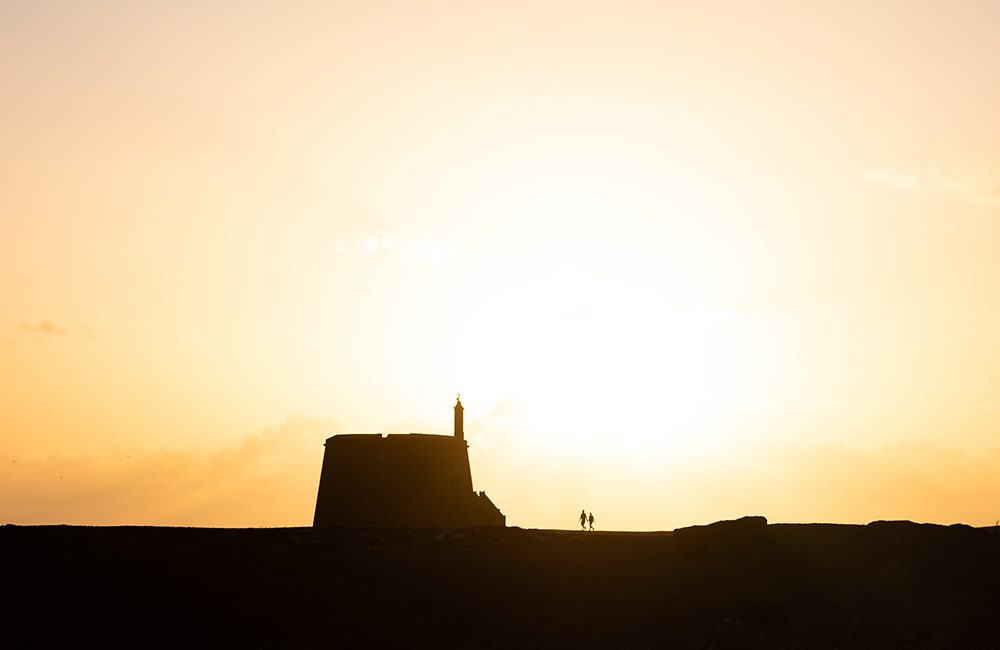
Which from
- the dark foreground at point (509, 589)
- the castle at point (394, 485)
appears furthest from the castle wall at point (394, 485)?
the dark foreground at point (509, 589)


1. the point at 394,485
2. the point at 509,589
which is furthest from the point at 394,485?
the point at 509,589

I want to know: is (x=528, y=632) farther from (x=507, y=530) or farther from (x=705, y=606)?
(x=507, y=530)

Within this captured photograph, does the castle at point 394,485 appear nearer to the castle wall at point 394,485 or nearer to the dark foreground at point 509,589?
→ the castle wall at point 394,485

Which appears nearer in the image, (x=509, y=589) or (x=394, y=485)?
(x=509, y=589)

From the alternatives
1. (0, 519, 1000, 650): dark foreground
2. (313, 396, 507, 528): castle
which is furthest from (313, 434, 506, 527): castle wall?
(0, 519, 1000, 650): dark foreground

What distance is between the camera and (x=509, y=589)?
1841 cm

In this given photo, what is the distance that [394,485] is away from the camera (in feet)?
101

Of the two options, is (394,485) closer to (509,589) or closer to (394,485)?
(394,485)

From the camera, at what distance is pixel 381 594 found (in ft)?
60.5

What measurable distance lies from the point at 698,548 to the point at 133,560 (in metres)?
12.7

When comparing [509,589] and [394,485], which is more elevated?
[394,485]

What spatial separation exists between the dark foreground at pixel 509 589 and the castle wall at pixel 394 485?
8.77 meters

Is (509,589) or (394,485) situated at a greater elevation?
(394,485)

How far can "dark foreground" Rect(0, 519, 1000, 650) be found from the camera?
15258mm
